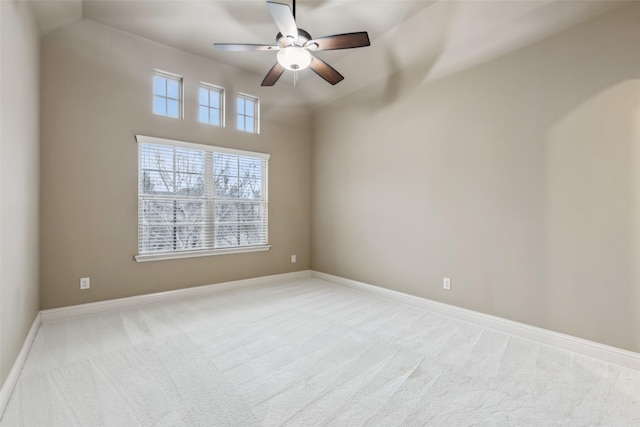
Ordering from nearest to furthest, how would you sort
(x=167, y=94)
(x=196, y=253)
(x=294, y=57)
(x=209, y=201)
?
1. (x=294, y=57)
2. (x=167, y=94)
3. (x=196, y=253)
4. (x=209, y=201)

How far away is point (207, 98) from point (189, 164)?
1.00m

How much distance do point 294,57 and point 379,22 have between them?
126 cm

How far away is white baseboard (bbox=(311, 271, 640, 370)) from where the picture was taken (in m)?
2.30

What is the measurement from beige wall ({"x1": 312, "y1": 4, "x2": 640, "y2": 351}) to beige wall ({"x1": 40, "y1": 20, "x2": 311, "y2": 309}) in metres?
2.34

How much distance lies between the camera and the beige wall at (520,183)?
2326 millimetres

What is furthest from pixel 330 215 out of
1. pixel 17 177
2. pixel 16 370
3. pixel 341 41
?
pixel 16 370

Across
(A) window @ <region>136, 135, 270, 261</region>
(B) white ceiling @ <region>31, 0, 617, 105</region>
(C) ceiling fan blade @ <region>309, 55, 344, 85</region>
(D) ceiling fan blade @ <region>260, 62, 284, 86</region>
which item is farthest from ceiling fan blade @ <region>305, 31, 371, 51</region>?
(A) window @ <region>136, 135, 270, 261</region>

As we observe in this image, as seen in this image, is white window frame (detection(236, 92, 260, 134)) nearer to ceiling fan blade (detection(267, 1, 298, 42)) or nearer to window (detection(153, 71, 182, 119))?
window (detection(153, 71, 182, 119))

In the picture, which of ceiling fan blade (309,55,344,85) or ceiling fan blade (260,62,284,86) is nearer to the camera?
ceiling fan blade (309,55,344,85)

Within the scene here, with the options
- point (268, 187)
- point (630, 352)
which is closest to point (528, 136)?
point (630, 352)

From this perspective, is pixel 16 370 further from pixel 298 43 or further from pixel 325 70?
pixel 325 70

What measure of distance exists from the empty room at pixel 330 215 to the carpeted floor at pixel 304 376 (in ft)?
0.06

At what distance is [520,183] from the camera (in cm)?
284

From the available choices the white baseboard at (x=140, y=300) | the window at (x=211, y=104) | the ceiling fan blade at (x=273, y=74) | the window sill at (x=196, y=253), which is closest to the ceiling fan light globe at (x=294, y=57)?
the ceiling fan blade at (x=273, y=74)
